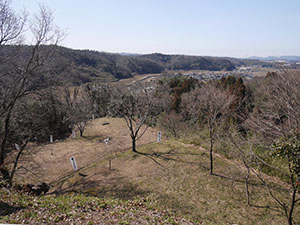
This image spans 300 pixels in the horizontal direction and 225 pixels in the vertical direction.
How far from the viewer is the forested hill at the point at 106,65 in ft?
32.5

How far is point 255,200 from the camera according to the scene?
6402 millimetres

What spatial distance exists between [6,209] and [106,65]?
5316 centimetres

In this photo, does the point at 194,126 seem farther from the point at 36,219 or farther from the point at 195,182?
the point at 36,219

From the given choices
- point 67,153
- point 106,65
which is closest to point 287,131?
point 67,153

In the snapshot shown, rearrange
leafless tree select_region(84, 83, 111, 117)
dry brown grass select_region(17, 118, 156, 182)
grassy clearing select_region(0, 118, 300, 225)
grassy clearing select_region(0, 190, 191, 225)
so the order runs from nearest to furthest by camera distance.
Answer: grassy clearing select_region(0, 190, 191, 225) → grassy clearing select_region(0, 118, 300, 225) → dry brown grass select_region(17, 118, 156, 182) → leafless tree select_region(84, 83, 111, 117)

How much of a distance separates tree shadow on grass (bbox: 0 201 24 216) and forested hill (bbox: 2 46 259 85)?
5939 mm

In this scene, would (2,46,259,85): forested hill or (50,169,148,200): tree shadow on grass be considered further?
(2,46,259,85): forested hill

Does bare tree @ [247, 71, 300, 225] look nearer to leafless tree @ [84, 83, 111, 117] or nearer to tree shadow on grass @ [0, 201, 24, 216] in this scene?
tree shadow on grass @ [0, 201, 24, 216]

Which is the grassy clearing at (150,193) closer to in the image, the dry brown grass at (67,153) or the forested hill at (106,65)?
the dry brown grass at (67,153)

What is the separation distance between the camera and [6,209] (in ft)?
14.5

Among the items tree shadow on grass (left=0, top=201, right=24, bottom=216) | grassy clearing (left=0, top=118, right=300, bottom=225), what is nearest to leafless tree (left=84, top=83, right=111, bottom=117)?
grassy clearing (left=0, top=118, right=300, bottom=225)

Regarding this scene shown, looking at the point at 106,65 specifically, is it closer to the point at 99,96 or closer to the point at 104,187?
the point at 99,96

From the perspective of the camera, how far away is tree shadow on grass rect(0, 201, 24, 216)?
4.24 metres

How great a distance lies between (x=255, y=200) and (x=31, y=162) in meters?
11.8
